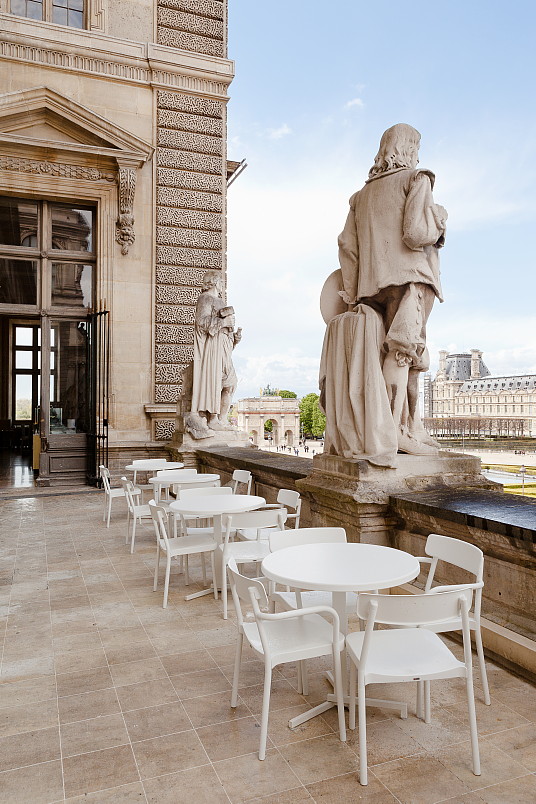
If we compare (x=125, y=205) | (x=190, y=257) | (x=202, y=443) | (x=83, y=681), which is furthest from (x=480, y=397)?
(x=83, y=681)

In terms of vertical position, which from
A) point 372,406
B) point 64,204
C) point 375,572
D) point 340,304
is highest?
point 64,204

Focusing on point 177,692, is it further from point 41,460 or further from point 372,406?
point 41,460

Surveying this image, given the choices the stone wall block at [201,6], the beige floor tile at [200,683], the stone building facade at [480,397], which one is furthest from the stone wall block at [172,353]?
the stone building facade at [480,397]

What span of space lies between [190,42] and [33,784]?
12.3m

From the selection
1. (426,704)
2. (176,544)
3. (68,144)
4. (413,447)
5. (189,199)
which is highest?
(68,144)

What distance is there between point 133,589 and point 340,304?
2.79m

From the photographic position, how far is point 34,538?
21.1 feet

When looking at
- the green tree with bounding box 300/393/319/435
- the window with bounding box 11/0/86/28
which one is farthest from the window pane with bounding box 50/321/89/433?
the green tree with bounding box 300/393/319/435

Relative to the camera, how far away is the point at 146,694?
2.88 metres

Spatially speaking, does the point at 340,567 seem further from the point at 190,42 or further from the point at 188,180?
the point at 190,42

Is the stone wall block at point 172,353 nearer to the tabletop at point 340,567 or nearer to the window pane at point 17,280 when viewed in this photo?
the window pane at point 17,280

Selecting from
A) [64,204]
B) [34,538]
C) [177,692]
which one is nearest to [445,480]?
[177,692]

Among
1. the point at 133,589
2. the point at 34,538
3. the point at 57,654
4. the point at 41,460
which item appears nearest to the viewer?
the point at 57,654

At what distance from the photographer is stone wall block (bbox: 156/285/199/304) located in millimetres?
11047
